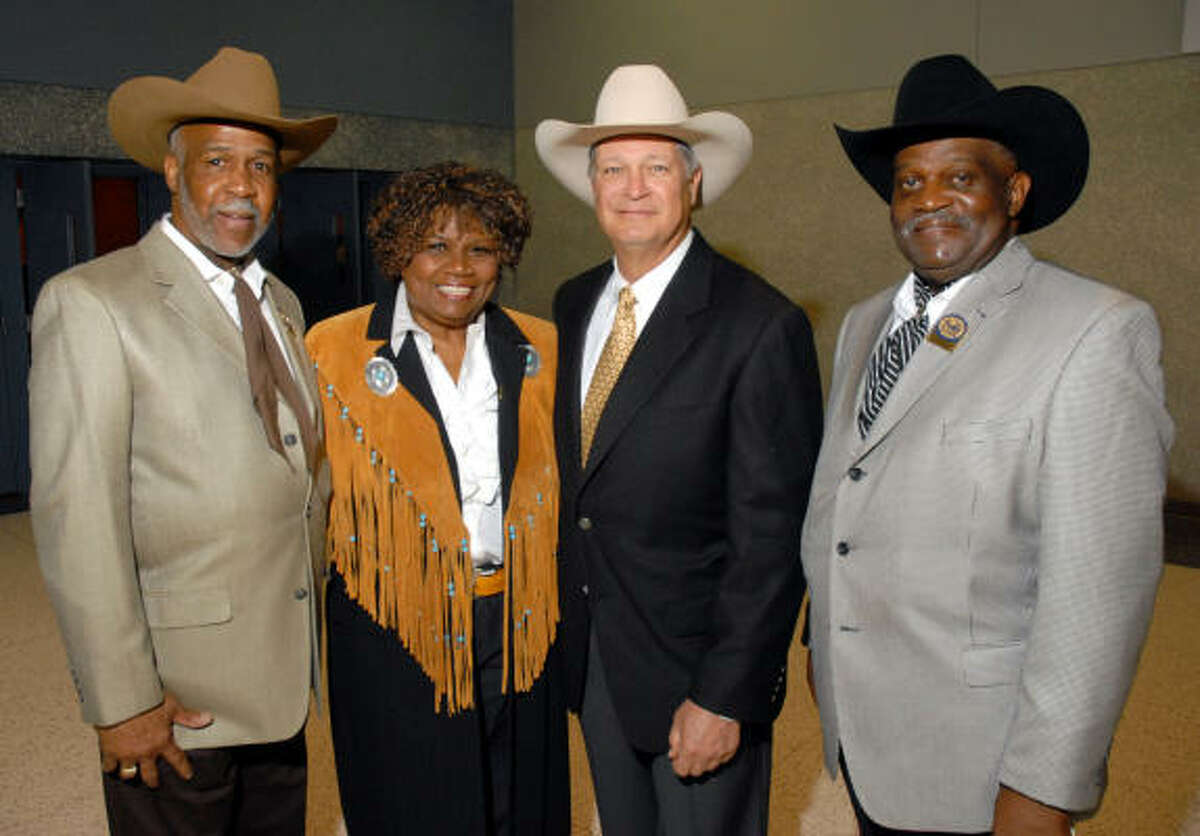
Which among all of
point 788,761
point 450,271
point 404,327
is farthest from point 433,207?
point 788,761

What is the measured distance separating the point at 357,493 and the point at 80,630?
1.80 feet

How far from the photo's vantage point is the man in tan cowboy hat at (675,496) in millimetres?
1661

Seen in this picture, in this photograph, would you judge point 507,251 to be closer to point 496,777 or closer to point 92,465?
point 92,465

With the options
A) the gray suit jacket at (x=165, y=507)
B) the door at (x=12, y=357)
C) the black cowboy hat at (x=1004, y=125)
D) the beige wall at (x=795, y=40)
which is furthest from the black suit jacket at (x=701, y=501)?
the door at (x=12, y=357)

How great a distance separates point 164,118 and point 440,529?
964mm

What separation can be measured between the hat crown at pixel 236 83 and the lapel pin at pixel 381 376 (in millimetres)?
522

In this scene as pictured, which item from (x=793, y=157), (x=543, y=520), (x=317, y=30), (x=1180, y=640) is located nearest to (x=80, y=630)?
(x=543, y=520)

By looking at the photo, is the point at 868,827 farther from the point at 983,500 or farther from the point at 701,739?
the point at 983,500

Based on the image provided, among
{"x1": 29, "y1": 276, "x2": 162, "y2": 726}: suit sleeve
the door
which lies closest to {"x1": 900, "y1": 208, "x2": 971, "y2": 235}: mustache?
{"x1": 29, "y1": 276, "x2": 162, "y2": 726}: suit sleeve

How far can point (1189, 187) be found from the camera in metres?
4.91

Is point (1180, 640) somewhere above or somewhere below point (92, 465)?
below

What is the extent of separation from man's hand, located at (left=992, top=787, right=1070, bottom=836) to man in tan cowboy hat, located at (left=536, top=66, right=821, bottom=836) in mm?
450

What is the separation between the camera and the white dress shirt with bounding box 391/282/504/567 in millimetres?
1965

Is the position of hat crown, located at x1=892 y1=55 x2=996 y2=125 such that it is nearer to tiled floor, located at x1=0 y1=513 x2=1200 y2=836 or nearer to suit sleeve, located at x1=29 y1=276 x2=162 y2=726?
suit sleeve, located at x1=29 y1=276 x2=162 y2=726
